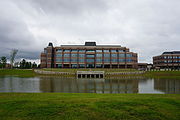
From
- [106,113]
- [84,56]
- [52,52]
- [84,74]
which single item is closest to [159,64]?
[84,56]

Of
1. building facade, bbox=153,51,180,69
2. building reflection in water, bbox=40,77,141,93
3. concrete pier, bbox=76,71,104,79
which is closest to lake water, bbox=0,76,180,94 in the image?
building reflection in water, bbox=40,77,141,93

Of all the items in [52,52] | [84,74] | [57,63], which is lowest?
[84,74]

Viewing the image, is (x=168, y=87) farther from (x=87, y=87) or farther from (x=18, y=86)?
(x=18, y=86)

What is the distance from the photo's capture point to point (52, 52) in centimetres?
10219

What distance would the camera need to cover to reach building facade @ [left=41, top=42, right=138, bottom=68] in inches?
3839

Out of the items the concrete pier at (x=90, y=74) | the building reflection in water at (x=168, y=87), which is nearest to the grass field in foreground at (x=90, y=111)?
the building reflection in water at (x=168, y=87)

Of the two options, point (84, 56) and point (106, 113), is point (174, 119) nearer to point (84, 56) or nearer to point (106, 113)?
point (106, 113)

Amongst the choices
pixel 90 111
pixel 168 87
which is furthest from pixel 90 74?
pixel 90 111

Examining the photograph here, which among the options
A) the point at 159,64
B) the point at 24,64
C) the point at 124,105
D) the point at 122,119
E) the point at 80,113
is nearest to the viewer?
the point at 122,119

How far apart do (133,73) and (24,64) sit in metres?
95.6

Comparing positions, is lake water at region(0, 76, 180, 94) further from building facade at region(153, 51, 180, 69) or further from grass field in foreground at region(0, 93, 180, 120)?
building facade at region(153, 51, 180, 69)

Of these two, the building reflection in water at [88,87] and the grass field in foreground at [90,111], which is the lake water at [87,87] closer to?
the building reflection in water at [88,87]

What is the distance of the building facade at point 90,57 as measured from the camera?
97.5 meters

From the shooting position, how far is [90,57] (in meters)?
99.1
